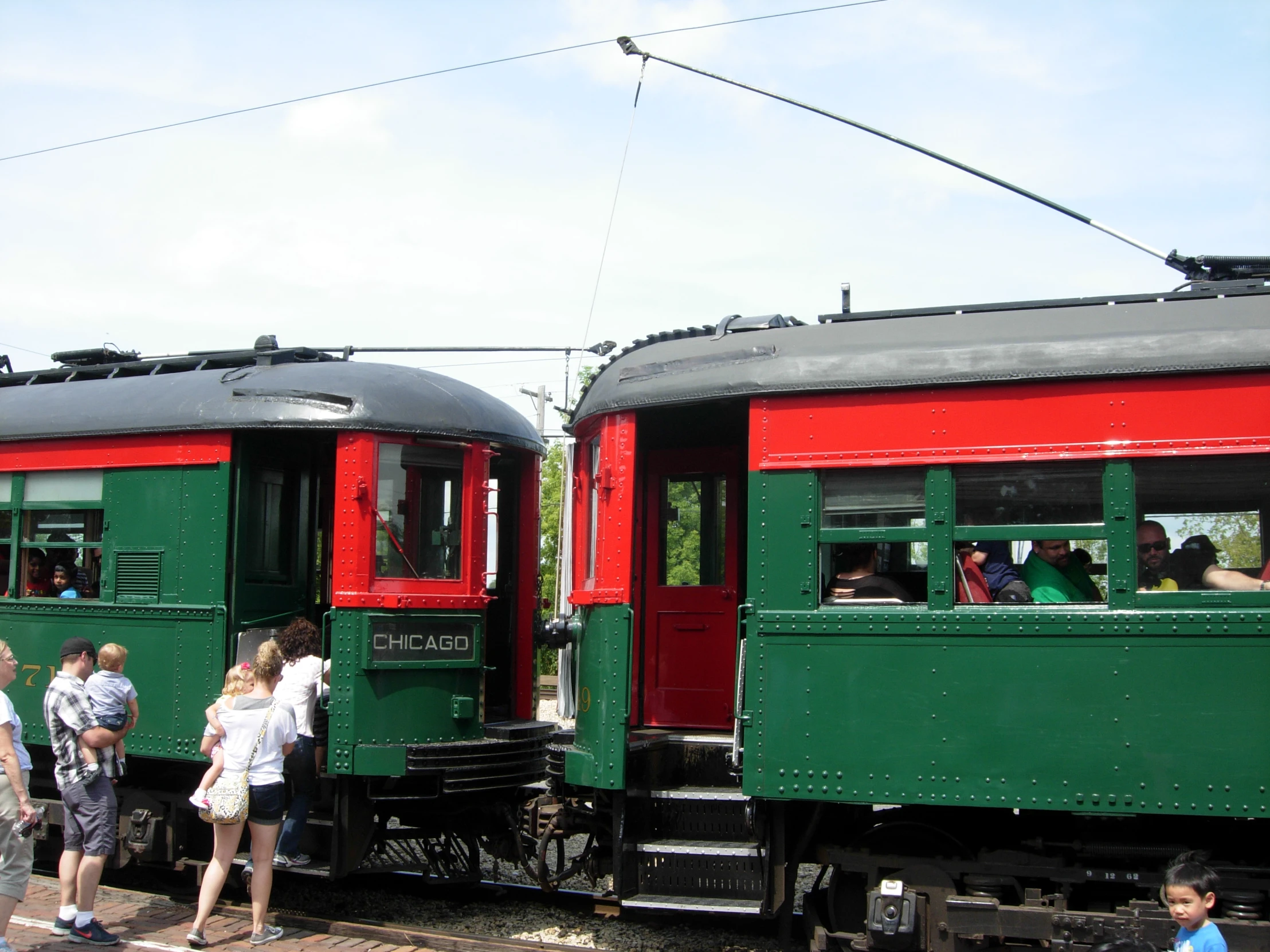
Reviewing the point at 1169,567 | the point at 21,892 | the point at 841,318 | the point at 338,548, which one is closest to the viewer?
the point at 1169,567

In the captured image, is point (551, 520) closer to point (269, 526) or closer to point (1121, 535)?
point (269, 526)

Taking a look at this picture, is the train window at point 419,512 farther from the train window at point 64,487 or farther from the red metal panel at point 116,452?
the train window at point 64,487

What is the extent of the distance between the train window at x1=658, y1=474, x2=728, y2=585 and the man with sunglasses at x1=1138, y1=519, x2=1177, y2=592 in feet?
9.43

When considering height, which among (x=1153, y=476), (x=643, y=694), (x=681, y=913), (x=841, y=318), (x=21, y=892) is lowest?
(x=681, y=913)

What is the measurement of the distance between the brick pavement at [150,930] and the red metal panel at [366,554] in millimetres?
2010

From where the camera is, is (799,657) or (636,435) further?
(636,435)

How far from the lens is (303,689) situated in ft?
25.0

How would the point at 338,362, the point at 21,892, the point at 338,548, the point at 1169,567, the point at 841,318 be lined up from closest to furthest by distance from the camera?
1. the point at 1169,567
2. the point at 21,892
3. the point at 841,318
4. the point at 338,548
5. the point at 338,362

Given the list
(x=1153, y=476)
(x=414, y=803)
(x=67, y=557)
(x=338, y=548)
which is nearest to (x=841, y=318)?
(x=1153, y=476)

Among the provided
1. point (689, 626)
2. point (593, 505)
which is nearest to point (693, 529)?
point (689, 626)

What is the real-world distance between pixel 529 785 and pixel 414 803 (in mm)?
772

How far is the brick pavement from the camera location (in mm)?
6898

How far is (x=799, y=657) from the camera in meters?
6.22

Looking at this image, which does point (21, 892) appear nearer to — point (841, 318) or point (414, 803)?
point (414, 803)
